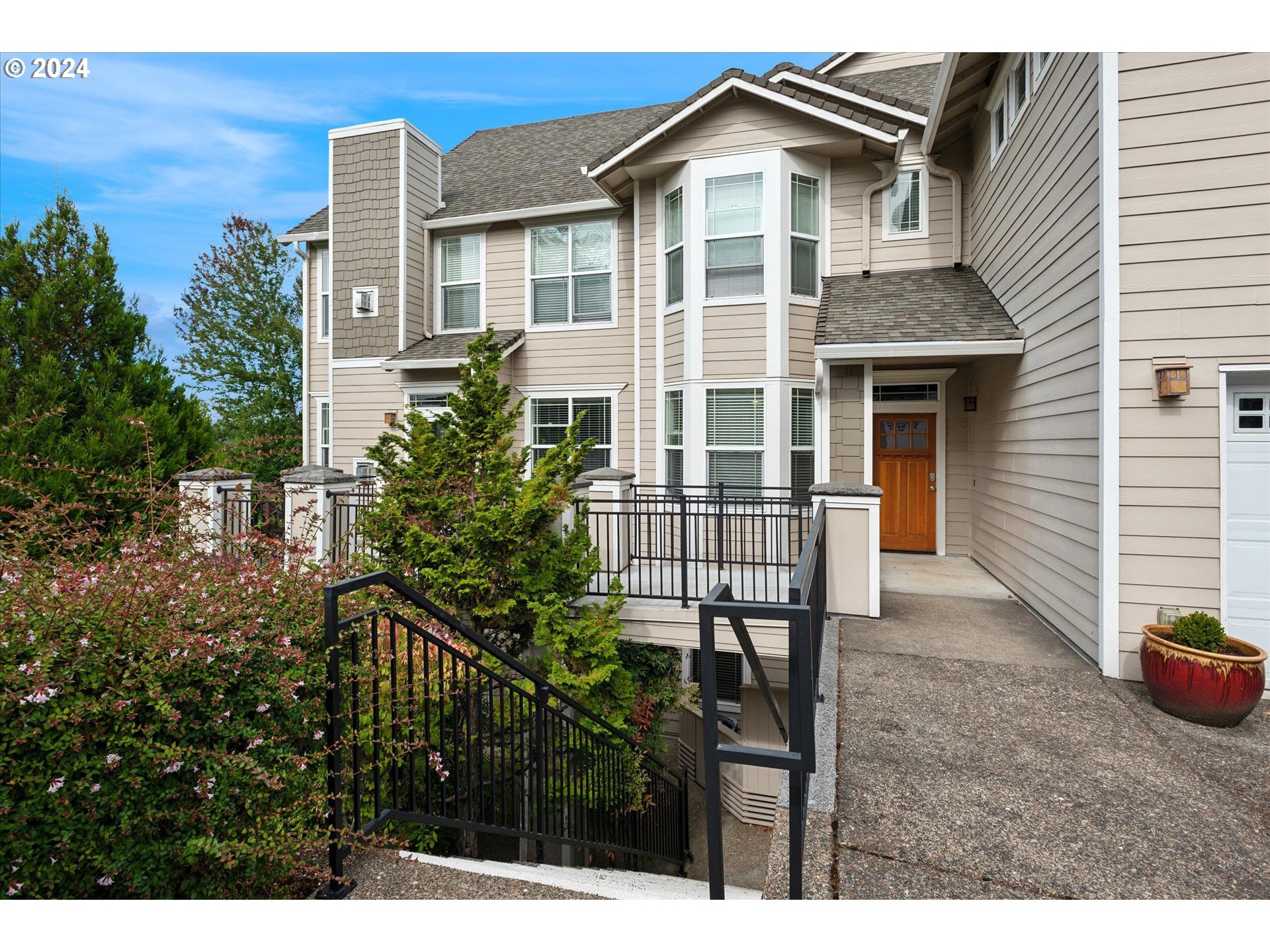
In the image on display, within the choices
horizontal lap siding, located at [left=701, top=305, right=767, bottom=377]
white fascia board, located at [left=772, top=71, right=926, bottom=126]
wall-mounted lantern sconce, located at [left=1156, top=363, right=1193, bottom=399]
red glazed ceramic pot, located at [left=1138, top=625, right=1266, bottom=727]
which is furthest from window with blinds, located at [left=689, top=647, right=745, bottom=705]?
white fascia board, located at [left=772, top=71, right=926, bottom=126]

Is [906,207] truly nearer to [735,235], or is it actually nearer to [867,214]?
[867,214]

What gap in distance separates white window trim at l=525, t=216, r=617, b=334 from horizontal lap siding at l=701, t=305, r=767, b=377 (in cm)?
210

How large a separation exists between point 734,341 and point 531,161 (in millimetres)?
6518

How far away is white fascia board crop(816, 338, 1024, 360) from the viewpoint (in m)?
6.42

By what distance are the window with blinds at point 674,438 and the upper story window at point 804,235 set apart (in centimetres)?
218

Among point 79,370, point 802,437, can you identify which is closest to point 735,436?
point 802,437

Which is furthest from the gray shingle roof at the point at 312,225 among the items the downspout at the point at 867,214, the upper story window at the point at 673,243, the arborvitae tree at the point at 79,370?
the downspout at the point at 867,214

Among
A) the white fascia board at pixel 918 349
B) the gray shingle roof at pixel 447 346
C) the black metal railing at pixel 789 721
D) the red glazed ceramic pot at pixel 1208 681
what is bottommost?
the red glazed ceramic pot at pixel 1208 681

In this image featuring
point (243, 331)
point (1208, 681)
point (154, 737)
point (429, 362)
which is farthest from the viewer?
point (243, 331)

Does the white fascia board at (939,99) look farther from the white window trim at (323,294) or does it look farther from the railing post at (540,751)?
the white window trim at (323,294)

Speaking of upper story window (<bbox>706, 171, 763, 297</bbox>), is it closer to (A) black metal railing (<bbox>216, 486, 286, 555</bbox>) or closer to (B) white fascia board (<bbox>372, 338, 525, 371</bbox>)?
(B) white fascia board (<bbox>372, 338, 525, 371</bbox>)

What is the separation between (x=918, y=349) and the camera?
22.1 ft

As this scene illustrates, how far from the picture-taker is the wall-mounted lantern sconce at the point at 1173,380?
13.3 feet
